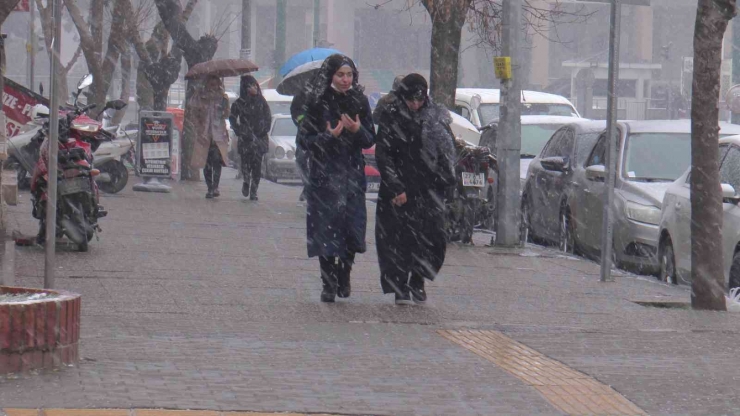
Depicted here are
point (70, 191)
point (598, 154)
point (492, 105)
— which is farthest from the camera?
point (492, 105)

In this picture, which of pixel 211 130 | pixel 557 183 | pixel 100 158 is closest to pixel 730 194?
pixel 557 183

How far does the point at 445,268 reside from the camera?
41.5ft

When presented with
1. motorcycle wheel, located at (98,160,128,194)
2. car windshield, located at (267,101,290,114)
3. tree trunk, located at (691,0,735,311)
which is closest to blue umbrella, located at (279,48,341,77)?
motorcycle wheel, located at (98,160,128,194)

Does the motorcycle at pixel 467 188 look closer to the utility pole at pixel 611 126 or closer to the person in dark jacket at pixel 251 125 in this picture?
the utility pole at pixel 611 126

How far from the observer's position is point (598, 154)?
49.5 feet

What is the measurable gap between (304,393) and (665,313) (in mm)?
4431

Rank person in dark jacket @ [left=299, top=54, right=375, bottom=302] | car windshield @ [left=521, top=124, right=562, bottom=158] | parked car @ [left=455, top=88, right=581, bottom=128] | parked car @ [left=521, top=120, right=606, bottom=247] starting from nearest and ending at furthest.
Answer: person in dark jacket @ [left=299, top=54, right=375, bottom=302], parked car @ [left=521, top=120, right=606, bottom=247], car windshield @ [left=521, top=124, right=562, bottom=158], parked car @ [left=455, top=88, right=581, bottom=128]

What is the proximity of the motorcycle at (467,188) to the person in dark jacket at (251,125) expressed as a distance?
5.71 metres

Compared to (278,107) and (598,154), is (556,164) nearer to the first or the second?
(598,154)

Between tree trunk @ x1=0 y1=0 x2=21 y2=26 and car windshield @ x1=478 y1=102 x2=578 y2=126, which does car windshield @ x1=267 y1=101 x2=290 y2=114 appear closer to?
car windshield @ x1=478 y1=102 x2=578 y2=126

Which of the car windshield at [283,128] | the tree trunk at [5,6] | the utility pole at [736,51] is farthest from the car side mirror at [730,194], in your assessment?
the car windshield at [283,128]

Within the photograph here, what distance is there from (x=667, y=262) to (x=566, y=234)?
9.01ft

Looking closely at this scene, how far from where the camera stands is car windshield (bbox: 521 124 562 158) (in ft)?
63.8

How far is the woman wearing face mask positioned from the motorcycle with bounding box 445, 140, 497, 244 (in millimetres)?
6158
